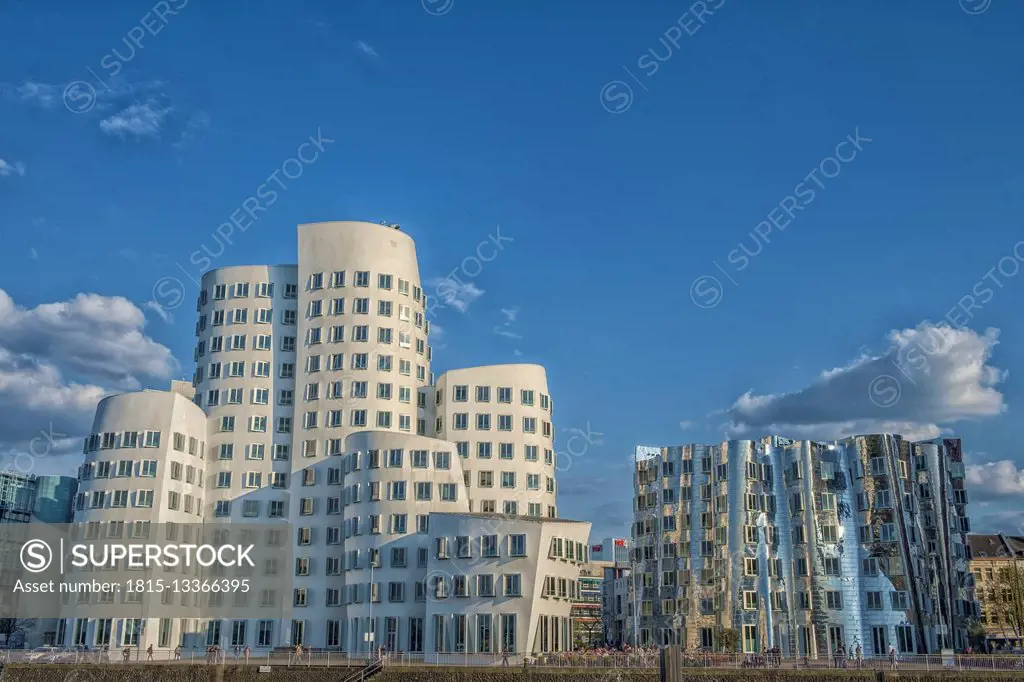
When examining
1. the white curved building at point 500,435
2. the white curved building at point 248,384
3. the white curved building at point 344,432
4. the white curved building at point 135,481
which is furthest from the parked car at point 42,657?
the white curved building at point 500,435

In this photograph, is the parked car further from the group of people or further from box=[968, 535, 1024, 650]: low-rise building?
box=[968, 535, 1024, 650]: low-rise building

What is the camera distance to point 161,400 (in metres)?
102

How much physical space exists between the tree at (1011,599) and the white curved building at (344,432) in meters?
46.5

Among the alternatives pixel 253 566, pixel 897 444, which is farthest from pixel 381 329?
pixel 897 444

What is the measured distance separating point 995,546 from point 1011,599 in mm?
41750

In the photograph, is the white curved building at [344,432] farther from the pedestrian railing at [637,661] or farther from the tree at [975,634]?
the tree at [975,634]

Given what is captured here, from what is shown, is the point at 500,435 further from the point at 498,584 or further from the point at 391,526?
the point at 498,584

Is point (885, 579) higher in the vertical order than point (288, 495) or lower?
lower

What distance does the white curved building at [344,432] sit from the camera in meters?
93.3

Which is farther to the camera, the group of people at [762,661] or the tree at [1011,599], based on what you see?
the tree at [1011,599]

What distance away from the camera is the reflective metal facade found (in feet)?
322

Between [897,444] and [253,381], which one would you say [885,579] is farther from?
[253,381]

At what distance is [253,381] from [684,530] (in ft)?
170

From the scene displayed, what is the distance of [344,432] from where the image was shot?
105m
